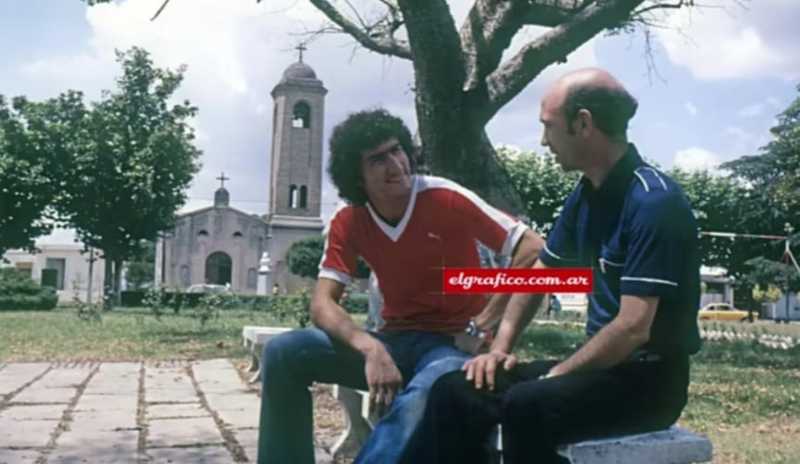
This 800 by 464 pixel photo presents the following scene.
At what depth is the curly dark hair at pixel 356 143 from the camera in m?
2.93

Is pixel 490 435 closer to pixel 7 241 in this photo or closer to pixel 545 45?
pixel 545 45

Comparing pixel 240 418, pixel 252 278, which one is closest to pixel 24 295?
pixel 240 418

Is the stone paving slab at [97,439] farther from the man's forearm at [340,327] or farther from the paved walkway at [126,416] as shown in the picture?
the man's forearm at [340,327]

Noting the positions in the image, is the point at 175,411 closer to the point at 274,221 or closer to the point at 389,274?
the point at 389,274

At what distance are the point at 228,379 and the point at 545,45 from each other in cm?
441

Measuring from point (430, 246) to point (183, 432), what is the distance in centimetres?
253

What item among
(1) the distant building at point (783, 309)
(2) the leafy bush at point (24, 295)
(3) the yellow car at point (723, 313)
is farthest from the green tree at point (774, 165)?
(2) the leafy bush at point (24, 295)

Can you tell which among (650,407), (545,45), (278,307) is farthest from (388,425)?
(278,307)

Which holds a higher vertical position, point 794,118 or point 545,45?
point 794,118

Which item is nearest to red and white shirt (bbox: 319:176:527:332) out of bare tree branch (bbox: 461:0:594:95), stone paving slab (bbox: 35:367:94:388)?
stone paving slab (bbox: 35:367:94:388)

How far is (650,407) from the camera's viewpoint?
215 cm

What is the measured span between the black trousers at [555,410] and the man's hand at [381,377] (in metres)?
0.39

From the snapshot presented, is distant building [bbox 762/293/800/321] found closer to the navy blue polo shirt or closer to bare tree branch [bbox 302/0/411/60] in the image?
bare tree branch [bbox 302/0/411/60]

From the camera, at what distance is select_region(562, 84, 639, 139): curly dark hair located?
2205 mm
